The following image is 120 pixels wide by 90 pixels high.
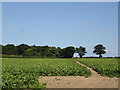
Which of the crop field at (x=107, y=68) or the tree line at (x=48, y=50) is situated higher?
the tree line at (x=48, y=50)

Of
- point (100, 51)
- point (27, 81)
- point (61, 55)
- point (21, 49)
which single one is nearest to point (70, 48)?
point (61, 55)

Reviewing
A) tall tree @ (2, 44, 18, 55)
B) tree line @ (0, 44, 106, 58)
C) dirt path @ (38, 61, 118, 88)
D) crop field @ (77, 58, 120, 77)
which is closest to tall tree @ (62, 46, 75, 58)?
tree line @ (0, 44, 106, 58)

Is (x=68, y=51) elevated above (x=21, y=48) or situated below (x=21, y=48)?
below

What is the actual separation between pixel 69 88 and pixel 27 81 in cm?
270

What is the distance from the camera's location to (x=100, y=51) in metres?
111

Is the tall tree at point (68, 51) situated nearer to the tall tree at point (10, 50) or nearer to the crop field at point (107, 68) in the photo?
the tall tree at point (10, 50)

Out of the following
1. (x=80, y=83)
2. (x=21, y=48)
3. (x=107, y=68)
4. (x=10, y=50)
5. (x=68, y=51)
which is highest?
(x=21, y=48)

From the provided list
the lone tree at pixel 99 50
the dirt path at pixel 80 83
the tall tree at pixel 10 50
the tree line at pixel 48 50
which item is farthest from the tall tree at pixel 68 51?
the dirt path at pixel 80 83

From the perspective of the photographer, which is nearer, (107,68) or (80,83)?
(80,83)

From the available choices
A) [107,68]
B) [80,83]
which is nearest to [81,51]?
[107,68]

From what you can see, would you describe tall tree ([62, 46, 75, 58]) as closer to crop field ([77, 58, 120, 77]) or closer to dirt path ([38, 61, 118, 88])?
crop field ([77, 58, 120, 77])

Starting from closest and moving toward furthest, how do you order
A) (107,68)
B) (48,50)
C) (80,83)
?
1. (80,83)
2. (107,68)
3. (48,50)

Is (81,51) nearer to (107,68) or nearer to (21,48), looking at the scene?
(21,48)

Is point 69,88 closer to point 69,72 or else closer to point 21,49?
point 69,72
